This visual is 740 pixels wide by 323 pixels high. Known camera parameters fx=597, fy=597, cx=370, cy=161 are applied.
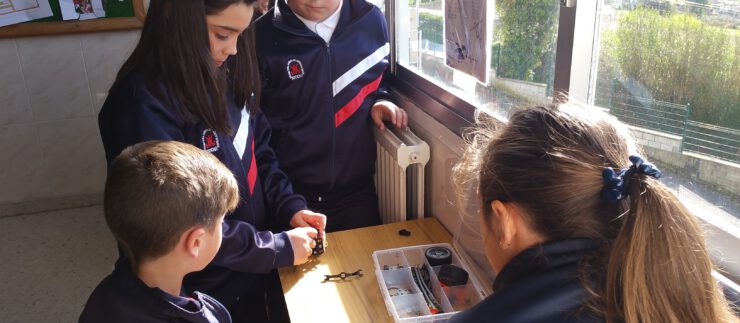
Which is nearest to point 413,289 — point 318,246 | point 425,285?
point 425,285

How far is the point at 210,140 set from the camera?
1.40 meters

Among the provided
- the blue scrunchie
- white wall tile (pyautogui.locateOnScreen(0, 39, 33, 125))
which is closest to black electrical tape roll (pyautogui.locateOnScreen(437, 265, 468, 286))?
the blue scrunchie

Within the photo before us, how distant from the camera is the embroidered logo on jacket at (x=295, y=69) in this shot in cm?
183

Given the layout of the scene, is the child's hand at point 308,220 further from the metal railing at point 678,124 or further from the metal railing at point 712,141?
the metal railing at point 712,141

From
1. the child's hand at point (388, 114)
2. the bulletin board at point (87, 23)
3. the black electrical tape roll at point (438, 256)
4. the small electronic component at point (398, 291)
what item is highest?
the bulletin board at point (87, 23)

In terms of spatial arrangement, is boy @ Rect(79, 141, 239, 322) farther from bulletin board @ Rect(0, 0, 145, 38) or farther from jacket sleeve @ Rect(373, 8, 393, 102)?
bulletin board @ Rect(0, 0, 145, 38)

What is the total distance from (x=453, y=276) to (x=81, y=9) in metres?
2.44

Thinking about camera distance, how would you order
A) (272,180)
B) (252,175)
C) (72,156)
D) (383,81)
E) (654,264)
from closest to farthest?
(654,264), (252,175), (272,180), (383,81), (72,156)

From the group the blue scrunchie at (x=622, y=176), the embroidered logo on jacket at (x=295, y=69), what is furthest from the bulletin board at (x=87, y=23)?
the blue scrunchie at (x=622, y=176)

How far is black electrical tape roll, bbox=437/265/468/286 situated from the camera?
1395 mm

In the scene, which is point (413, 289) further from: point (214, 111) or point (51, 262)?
point (51, 262)

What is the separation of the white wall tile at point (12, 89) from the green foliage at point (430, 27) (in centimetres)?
Result: 211

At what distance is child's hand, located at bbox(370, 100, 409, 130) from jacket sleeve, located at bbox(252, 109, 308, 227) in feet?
1.15

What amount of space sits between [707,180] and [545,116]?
343 millimetres
